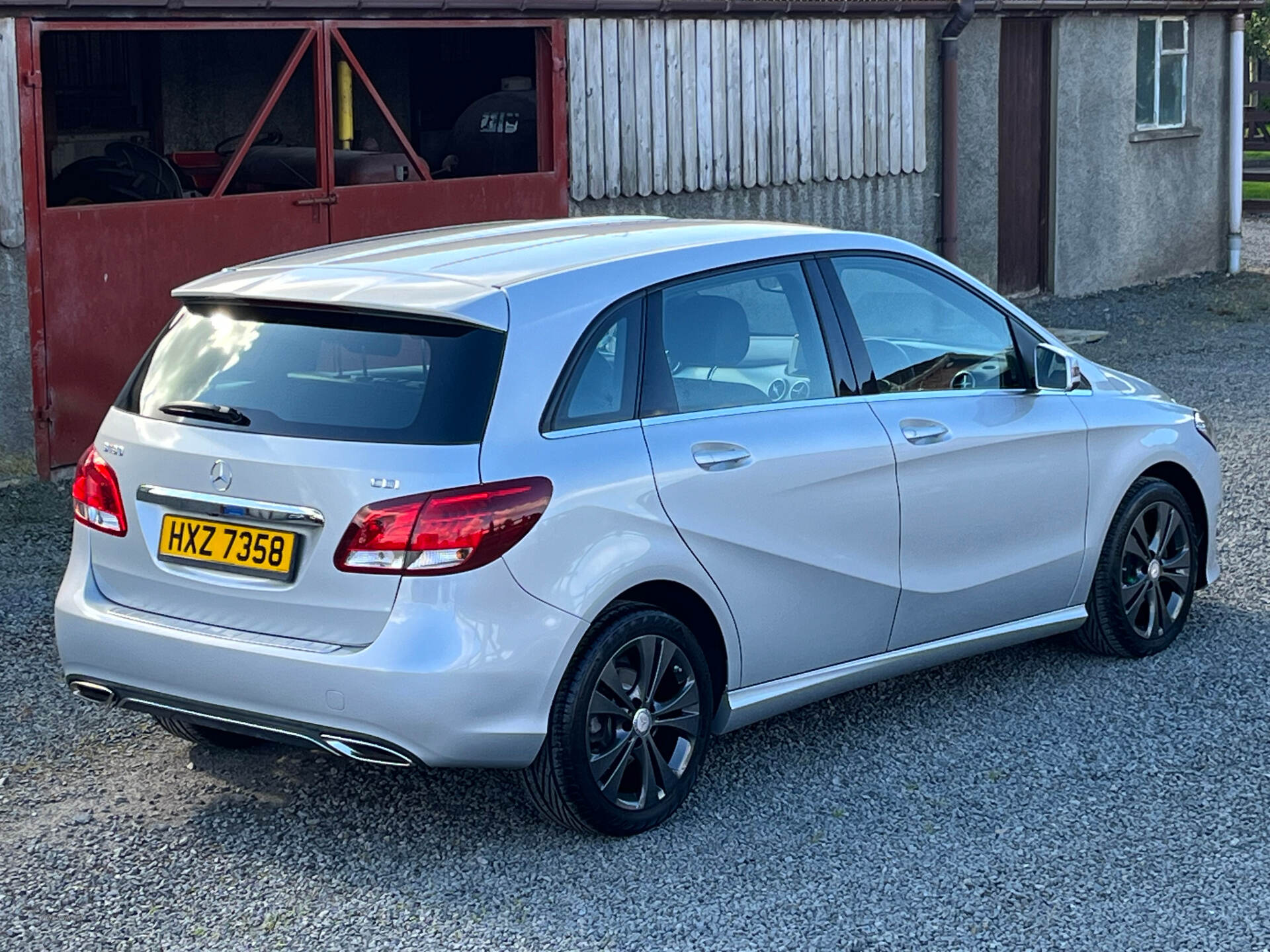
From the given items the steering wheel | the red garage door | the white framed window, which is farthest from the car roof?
the white framed window

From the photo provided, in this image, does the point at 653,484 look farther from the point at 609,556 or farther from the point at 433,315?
the point at 433,315

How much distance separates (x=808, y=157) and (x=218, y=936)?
36.8ft

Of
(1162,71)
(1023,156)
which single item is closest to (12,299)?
(1023,156)

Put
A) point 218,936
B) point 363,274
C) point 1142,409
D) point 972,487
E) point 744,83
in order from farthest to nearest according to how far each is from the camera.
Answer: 1. point 744,83
2. point 1142,409
3. point 972,487
4. point 363,274
5. point 218,936

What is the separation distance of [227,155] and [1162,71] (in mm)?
10011

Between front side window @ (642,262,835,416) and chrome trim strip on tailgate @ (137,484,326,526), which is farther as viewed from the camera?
front side window @ (642,262,835,416)

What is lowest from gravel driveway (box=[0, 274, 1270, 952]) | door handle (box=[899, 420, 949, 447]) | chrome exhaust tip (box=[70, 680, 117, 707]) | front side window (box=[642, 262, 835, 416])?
gravel driveway (box=[0, 274, 1270, 952])

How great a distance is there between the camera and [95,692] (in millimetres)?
4949

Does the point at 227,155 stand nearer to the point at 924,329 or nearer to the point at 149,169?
the point at 149,169

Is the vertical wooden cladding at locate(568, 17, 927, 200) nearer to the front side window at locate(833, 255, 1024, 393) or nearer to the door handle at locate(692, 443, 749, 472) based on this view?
the front side window at locate(833, 255, 1024, 393)

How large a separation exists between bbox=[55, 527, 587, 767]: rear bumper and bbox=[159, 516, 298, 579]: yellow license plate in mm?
180

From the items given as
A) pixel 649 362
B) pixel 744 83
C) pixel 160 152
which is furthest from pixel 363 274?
pixel 160 152

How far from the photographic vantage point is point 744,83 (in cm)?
1398

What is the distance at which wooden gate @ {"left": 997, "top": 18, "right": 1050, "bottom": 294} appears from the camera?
663 inches
